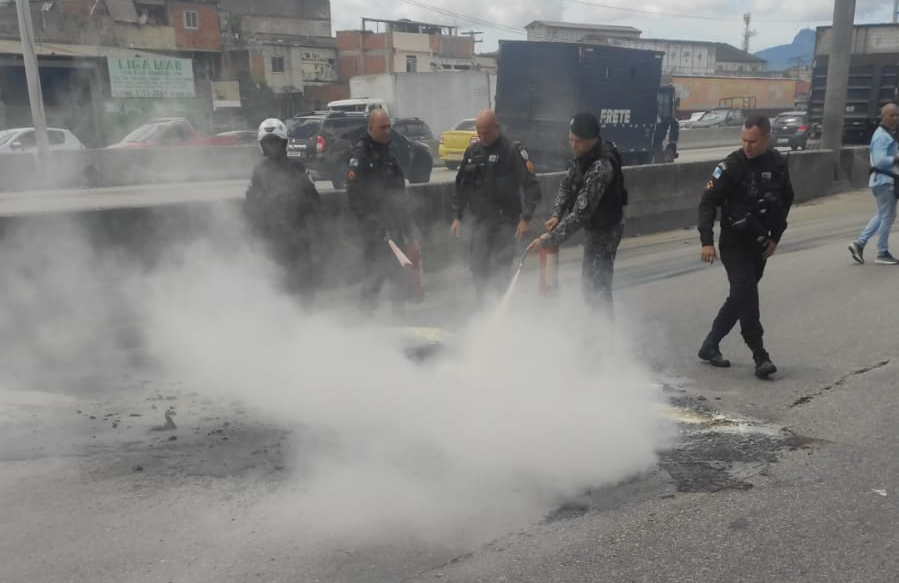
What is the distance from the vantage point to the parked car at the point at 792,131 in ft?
88.7

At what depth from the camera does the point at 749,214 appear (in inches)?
194

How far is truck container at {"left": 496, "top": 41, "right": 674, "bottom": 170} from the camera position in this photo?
1828cm

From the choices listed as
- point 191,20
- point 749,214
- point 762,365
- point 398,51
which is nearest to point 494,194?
point 749,214

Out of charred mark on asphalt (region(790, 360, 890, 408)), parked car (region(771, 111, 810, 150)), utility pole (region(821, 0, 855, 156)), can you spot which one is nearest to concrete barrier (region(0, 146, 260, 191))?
charred mark on asphalt (region(790, 360, 890, 408))

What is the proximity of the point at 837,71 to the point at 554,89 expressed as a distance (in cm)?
622

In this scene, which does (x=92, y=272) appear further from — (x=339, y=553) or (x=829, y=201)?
(x=829, y=201)

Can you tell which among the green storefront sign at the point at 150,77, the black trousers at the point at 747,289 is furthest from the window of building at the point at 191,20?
the black trousers at the point at 747,289

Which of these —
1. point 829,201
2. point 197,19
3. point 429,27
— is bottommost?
point 829,201

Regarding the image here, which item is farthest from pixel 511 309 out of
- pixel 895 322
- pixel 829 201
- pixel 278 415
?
pixel 829 201

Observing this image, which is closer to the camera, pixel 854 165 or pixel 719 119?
pixel 854 165

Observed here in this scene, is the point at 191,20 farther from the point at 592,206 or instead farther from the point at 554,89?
the point at 592,206

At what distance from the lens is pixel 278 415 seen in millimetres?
4207

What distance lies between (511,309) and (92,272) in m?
3.28

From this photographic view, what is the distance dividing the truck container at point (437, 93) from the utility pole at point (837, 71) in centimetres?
1717
